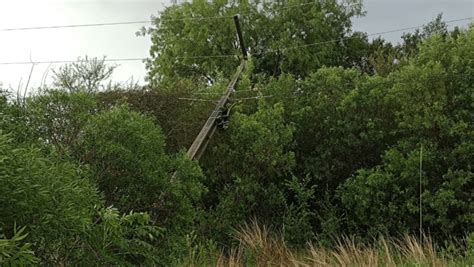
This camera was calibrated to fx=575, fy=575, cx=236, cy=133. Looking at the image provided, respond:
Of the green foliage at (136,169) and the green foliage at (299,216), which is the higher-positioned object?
the green foliage at (136,169)

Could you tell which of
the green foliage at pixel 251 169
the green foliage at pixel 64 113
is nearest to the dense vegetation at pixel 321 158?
the green foliage at pixel 251 169

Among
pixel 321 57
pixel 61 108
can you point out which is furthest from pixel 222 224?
pixel 321 57

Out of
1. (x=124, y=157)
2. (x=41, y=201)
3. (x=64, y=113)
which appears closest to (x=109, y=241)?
(x=41, y=201)

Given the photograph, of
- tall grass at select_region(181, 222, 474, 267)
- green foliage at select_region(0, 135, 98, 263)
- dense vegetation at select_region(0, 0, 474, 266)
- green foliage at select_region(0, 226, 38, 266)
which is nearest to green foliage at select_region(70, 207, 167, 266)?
green foliage at select_region(0, 135, 98, 263)

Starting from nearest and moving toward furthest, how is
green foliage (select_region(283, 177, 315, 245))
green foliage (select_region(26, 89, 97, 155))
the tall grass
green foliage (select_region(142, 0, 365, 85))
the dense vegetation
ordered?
green foliage (select_region(26, 89, 97, 155))
the tall grass
the dense vegetation
green foliage (select_region(283, 177, 315, 245))
green foliage (select_region(142, 0, 365, 85))

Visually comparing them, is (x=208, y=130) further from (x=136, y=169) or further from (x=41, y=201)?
(x=41, y=201)

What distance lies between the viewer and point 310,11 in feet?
111

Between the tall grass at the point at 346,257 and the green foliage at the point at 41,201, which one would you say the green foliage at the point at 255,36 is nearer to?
the tall grass at the point at 346,257

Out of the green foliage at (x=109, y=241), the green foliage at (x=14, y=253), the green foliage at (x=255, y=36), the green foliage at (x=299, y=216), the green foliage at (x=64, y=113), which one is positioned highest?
the green foliage at (x=255, y=36)

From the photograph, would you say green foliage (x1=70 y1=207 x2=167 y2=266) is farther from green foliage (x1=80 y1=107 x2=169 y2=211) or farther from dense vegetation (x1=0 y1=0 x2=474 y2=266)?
dense vegetation (x1=0 y1=0 x2=474 y2=266)

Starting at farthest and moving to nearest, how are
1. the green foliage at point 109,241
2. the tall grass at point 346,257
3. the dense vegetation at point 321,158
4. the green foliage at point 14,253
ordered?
the dense vegetation at point 321,158
the tall grass at point 346,257
the green foliage at point 109,241
the green foliage at point 14,253

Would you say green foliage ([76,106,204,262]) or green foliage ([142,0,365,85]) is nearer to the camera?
green foliage ([76,106,204,262])

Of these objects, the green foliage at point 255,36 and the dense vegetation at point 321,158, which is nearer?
the dense vegetation at point 321,158

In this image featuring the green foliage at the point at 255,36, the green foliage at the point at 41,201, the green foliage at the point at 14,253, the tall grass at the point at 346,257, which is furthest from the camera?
the green foliage at the point at 255,36
